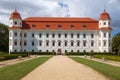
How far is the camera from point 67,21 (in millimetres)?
82812

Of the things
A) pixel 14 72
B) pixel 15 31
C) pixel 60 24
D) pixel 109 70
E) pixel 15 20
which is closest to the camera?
pixel 14 72

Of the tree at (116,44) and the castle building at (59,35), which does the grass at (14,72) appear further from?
the tree at (116,44)

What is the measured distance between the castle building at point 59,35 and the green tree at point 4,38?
19.6ft

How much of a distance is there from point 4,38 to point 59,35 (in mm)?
16788

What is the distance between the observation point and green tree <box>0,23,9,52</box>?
84.2 m

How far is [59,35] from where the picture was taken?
83.4m

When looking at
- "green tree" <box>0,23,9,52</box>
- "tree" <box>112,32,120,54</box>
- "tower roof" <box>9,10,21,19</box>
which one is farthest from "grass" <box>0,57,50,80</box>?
"tree" <box>112,32,120,54</box>

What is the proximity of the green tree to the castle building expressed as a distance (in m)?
5.96

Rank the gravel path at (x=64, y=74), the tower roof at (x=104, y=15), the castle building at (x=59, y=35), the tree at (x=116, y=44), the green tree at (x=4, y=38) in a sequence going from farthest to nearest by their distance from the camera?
the tree at (x=116, y=44), the green tree at (x=4, y=38), the castle building at (x=59, y=35), the tower roof at (x=104, y=15), the gravel path at (x=64, y=74)

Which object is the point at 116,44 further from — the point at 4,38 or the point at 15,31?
the point at 4,38

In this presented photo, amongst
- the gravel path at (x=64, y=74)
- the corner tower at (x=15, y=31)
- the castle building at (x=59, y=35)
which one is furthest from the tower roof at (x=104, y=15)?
the gravel path at (x=64, y=74)

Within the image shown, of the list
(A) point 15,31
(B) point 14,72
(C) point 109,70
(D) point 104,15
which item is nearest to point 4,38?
(A) point 15,31

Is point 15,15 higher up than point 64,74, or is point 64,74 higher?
point 15,15

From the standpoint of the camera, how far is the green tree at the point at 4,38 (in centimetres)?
8425
